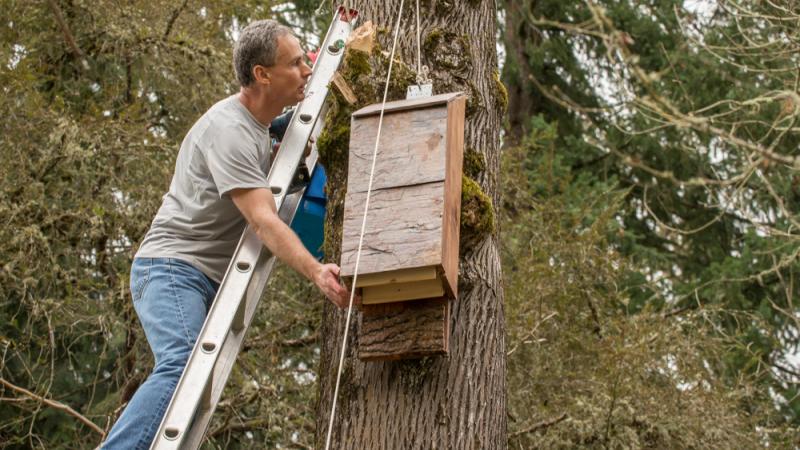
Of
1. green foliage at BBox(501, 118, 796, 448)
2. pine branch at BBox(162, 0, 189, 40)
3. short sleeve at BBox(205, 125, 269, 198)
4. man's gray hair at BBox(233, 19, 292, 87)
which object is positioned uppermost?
man's gray hair at BBox(233, 19, 292, 87)

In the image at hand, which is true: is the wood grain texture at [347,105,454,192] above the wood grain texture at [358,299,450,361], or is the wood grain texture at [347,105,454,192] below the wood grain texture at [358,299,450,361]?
above

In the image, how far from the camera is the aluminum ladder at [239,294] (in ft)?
10.1

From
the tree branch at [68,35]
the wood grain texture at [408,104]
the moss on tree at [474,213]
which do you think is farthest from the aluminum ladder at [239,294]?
the tree branch at [68,35]

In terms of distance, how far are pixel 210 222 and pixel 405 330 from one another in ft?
2.64

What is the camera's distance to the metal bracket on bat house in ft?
9.47

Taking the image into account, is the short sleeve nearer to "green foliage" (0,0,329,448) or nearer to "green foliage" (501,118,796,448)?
"green foliage" (0,0,329,448)

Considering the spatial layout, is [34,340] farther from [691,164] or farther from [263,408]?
[691,164]

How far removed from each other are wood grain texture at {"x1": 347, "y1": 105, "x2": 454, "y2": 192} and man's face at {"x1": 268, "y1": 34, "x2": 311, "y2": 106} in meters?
0.52

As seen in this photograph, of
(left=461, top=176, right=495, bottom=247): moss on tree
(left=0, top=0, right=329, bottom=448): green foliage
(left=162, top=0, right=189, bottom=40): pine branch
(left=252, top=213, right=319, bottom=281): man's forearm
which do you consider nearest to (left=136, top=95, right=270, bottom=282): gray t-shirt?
(left=252, top=213, right=319, bottom=281): man's forearm

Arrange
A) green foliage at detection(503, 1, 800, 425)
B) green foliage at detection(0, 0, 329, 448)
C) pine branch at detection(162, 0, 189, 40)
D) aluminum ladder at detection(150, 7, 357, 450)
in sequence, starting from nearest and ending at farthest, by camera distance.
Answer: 1. aluminum ladder at detection(150, 7, 357, 450)
2. green foliage at detection(0, 0, 329, 448)
3. pine branch at detection(162, 0, 189, 40)
4. green foliage at detection(503, 1, 800, 425)

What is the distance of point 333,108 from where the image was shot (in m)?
3.47

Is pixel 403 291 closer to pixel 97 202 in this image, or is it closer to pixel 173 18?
pixel 97 202

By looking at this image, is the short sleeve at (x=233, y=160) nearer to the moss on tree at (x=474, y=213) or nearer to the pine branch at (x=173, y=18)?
the moss on tree at (x=474, y=213)

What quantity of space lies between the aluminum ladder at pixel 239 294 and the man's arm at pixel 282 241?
14cm
